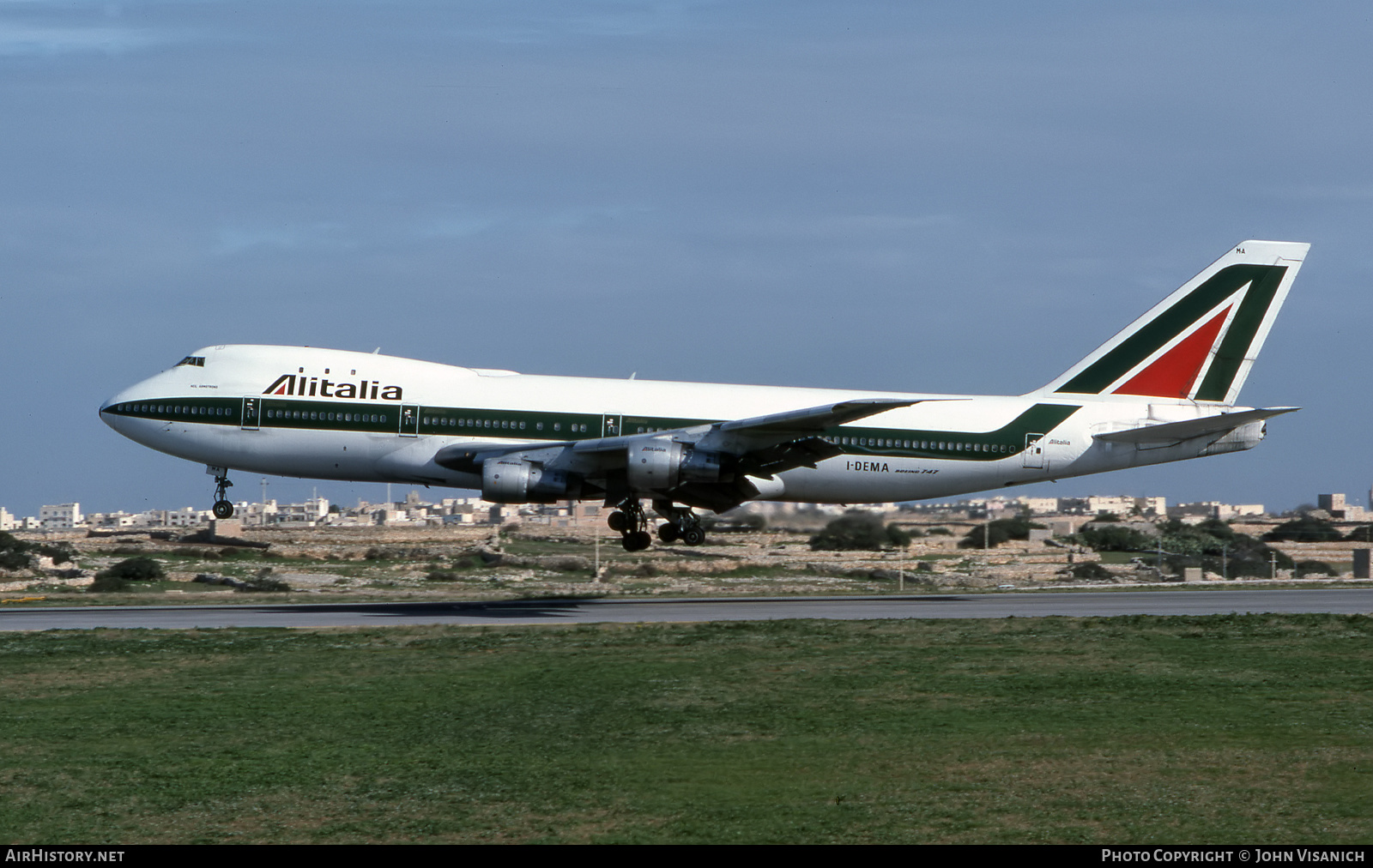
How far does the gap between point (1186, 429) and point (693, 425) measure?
578 inches

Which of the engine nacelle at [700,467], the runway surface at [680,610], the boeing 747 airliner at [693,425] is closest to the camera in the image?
the runway surface at [680,610]

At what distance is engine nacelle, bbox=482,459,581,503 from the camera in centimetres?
3566

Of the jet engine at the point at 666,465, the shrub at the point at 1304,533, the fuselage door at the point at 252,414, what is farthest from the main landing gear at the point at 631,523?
the shrub at the point at 1304,533

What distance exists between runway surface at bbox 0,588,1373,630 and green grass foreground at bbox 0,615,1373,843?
5.03 m

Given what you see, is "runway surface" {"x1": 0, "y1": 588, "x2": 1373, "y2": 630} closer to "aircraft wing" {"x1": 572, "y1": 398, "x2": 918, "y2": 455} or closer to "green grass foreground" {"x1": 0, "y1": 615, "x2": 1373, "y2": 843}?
"aircraft wing" {"x1": 572, "y1": 398, "x2": 918, "y2": 455}

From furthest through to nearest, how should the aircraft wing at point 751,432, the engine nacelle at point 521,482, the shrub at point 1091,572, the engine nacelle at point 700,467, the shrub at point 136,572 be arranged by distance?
1. the shrub at point 1091,572
2. the shrub at point 136,572
3. the engine nacelle at point 700,467
4. the engine nacelle at point 521,482
5. the aircraft wing at point 751,432

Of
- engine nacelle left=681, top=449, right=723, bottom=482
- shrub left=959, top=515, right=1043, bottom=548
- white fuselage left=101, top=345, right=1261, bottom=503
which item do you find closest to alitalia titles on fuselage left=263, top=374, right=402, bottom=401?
white fuselage left=101, top=345, right=1261, bottom=503

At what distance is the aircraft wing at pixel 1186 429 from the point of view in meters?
38.0

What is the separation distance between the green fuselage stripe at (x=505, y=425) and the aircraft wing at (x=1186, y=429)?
9.74 feet

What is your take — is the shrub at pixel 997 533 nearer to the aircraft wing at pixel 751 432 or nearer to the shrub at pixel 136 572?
the aircraft wing at pixel 751 432

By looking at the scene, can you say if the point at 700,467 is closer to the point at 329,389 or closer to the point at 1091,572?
the point at 329,389

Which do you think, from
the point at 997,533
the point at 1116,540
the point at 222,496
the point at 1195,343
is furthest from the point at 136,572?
the point at 1116,540

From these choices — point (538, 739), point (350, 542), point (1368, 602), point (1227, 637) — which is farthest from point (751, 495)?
point (350, 542)
